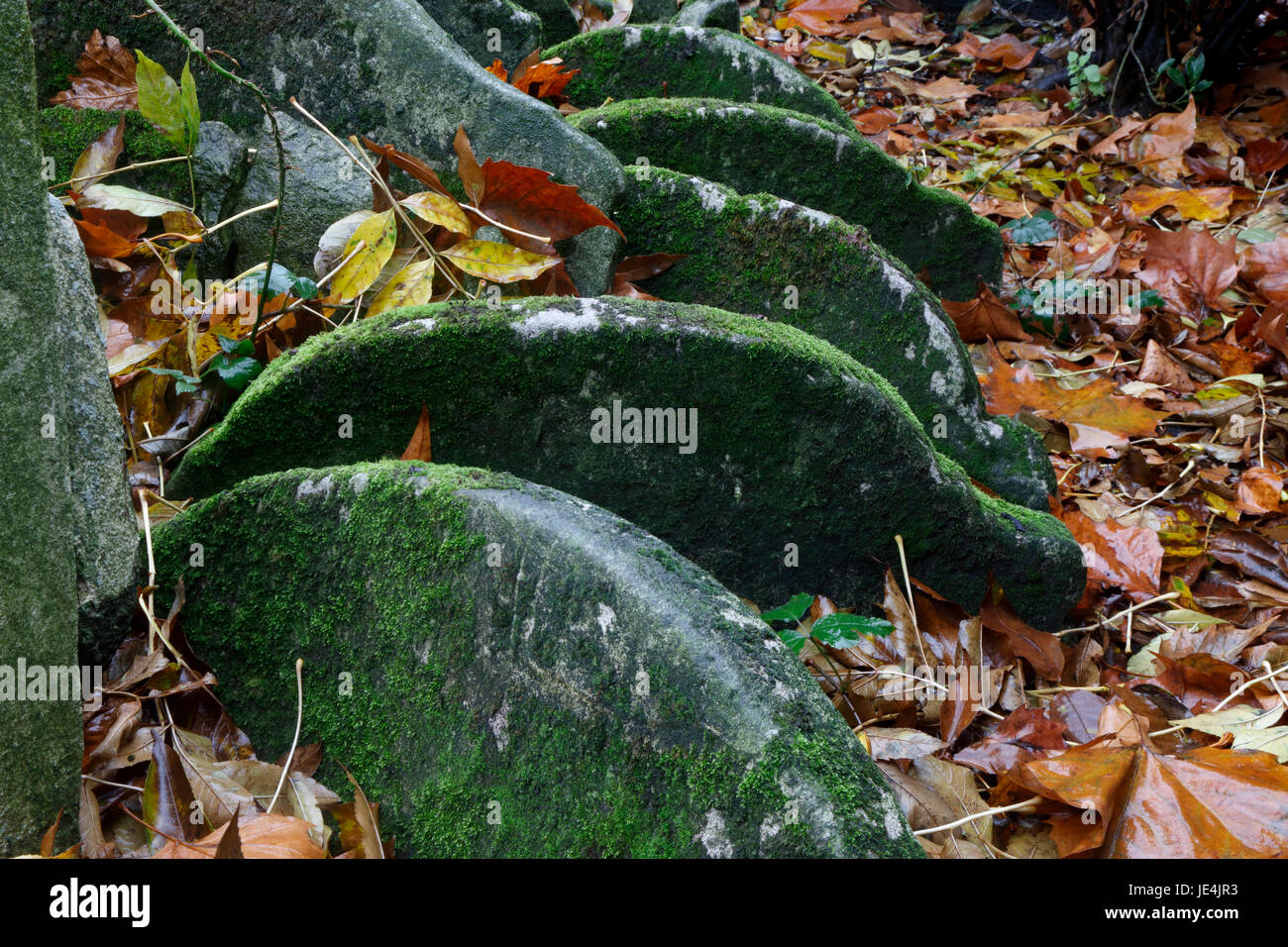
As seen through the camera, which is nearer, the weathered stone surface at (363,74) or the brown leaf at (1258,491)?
the weathered stone surface at (363,74)

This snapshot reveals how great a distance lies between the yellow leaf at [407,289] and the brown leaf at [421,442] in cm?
46

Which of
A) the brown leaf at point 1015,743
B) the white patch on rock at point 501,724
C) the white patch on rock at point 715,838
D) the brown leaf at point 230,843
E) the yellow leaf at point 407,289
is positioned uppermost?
the yellow leaf at point 407,289

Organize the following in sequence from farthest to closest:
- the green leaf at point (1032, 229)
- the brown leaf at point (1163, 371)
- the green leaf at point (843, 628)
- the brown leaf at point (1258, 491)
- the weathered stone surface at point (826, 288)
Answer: the green leaf at point (1032, 229), the brown leaf at point (1163, 371), the brown leaf at point (1258, 491), the weathered stone surface at point (826, 288), the green leaf at point (843, 628)

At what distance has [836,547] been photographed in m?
2.18

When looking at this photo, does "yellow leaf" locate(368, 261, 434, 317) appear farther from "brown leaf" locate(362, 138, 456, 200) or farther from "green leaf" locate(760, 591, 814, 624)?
"green leaf" locate(760, 591, 814, 624)

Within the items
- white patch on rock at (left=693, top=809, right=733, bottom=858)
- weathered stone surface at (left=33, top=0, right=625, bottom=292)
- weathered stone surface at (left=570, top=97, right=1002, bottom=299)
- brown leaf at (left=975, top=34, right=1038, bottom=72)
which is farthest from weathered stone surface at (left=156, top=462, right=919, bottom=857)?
brown leaf at (left=975, top=34, right=1038, bottom=72)

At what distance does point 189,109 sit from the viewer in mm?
2330

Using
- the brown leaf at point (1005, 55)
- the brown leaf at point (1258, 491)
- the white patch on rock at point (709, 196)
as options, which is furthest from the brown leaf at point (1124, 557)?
the brown leaf at point (1005, 55)

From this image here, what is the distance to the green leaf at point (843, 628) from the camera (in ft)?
6.54

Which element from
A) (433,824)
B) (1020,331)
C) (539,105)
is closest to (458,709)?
(433,824)

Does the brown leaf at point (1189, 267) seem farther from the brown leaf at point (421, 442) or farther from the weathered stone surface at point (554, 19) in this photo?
the brown leaf at point (421, 442)

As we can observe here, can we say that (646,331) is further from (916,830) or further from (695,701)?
(916,830)

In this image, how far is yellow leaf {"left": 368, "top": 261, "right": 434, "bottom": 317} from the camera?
2.30m

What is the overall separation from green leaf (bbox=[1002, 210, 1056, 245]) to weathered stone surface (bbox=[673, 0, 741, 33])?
2.08 meters
